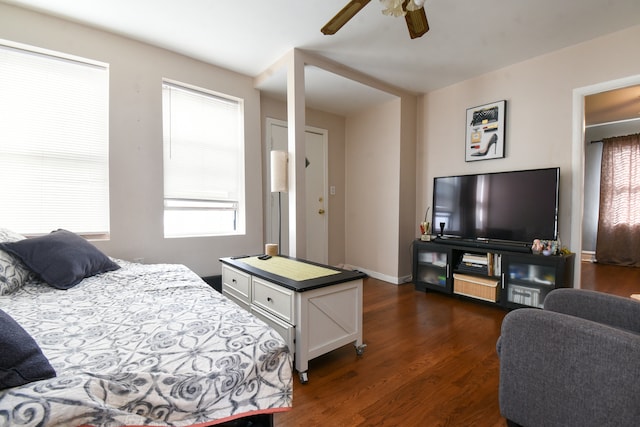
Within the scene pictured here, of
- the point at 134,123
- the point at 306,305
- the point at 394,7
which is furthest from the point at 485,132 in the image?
the point at 134,123

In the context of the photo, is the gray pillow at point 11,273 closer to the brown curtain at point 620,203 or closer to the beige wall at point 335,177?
the beige wall at point 335,177

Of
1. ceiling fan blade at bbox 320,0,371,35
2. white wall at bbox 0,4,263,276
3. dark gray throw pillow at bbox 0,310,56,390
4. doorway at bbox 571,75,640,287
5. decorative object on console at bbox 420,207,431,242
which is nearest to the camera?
dark gray throw pillow at bbox 0,310,56,390

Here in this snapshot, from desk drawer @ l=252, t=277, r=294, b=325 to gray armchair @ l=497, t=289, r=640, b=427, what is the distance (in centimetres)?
110

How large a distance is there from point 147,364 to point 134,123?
8.05 feet

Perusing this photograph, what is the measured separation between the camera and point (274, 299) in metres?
1.85

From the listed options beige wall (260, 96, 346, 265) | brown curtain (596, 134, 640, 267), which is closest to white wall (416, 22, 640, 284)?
beige wall (260, 96, 346, 265)

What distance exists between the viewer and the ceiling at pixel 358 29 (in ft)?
7.06

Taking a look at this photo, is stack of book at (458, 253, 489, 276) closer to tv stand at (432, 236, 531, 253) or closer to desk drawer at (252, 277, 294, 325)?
Result: tv stand at (432, 236, 531, 253)

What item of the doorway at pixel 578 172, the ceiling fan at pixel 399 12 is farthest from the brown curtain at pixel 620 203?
the ceiling fan at pixel 399 12

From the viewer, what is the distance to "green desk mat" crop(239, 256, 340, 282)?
193 centimetres

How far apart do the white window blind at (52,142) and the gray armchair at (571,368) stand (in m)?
3.08

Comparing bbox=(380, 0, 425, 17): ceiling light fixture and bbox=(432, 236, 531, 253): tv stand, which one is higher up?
bbox=(380, 0, 425, 17): ceiling light fixture

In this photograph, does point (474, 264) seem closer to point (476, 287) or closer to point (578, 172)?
point (476, 287)

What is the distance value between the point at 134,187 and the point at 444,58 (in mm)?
3308
